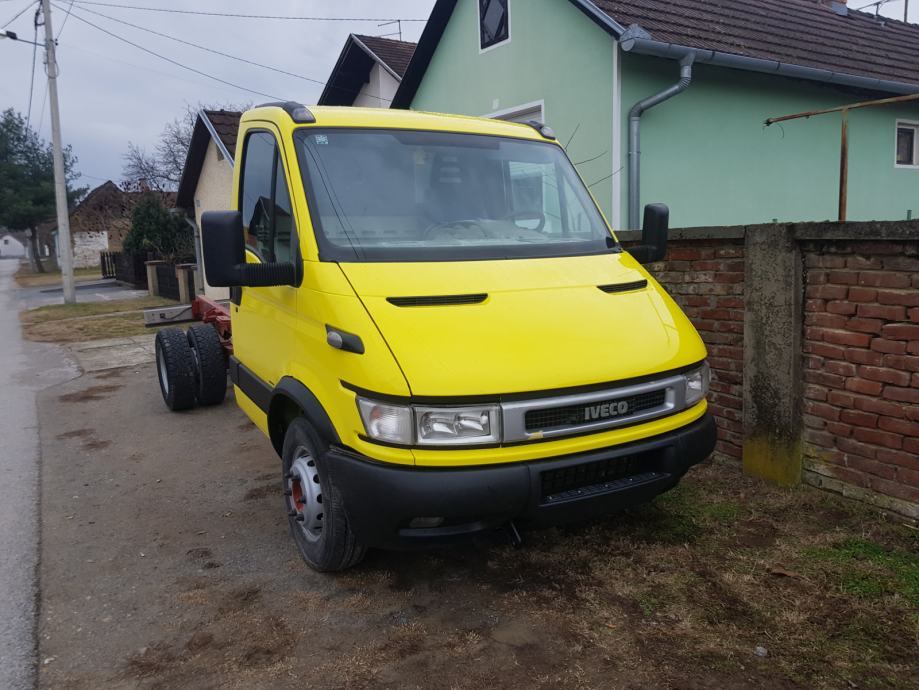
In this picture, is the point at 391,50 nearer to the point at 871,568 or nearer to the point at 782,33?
the point at 782,33

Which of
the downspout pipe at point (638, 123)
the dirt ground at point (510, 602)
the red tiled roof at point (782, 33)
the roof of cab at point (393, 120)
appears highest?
the red tiled roof at point (782, 33)

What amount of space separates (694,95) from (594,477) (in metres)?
8.24

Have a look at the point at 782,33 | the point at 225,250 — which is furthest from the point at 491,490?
the point at 782,33

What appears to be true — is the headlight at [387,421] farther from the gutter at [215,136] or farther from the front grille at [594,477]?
the gutter at [215,136]

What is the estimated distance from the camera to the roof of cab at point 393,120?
12.6 ft

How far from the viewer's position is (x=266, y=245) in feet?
13.0

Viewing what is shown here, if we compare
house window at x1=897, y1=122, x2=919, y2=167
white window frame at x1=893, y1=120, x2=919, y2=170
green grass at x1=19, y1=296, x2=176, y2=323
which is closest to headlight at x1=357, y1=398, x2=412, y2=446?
white window frame at x1=893, y1=120, x2=919, y2=170

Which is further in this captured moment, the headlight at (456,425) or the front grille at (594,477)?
the front grille at (594,477)

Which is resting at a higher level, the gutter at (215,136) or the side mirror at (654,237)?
the gutter at (215,136)

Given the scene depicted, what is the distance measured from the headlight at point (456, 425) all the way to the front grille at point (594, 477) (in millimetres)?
314

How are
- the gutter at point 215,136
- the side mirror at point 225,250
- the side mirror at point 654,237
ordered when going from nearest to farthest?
the side mirror at point 225,250
the side mirror at point 654,237
the gutter at point 215,136

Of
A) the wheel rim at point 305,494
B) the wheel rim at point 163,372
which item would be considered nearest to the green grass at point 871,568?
the wheel rim at point 305,494

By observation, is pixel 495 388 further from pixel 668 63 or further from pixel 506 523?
pixel 668 63

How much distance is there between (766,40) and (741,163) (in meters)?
1.85
